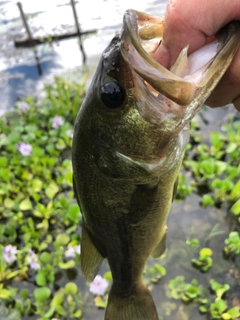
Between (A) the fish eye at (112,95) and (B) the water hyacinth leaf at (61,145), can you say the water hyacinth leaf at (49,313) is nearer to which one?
(B) the water hyacinth leaf at (61,145)

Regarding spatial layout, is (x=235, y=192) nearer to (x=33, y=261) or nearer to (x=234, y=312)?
(x=234, y=312)

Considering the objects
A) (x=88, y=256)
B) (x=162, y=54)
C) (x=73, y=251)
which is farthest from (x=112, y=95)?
(x=73, y=251)

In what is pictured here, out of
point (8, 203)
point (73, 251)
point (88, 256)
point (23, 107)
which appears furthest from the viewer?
point (23, 107)

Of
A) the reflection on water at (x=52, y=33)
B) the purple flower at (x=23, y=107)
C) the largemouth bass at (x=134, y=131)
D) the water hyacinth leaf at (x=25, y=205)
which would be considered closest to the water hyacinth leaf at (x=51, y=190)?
the water hyacinth leaf at (x=25, y=205)

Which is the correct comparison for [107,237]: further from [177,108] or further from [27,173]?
[27,173]

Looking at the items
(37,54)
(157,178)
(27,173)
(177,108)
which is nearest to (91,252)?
(157,178)

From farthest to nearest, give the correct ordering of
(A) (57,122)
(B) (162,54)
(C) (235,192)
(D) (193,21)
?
(A) (57,122) < (C) (235,192) < (B) (162,54) < (D) (193,21)

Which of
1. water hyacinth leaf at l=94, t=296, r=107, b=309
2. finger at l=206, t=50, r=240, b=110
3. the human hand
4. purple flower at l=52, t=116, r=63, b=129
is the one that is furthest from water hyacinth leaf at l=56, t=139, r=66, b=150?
the human hand
